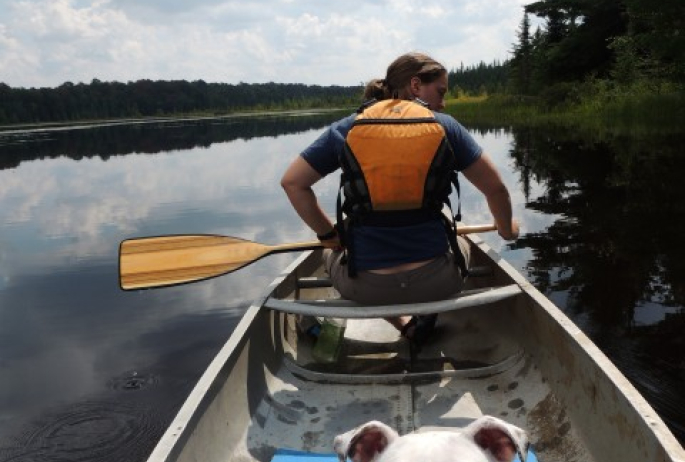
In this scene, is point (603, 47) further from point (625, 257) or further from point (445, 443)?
point (445, 443)

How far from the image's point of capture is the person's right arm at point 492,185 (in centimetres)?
311

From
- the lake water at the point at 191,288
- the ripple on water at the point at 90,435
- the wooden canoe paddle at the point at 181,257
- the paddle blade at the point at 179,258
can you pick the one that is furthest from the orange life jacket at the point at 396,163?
the ripple on water at the point at 90,435

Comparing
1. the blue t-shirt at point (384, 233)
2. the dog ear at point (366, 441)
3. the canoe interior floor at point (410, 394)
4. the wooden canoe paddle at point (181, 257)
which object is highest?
the blue t-shirt at point (384, 233)

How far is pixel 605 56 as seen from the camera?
3219 cm

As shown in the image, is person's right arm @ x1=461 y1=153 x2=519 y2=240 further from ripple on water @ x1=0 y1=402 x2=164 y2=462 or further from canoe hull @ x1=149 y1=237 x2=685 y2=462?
ripple on water @ x1=0 y1=402 x2=164 y2=462

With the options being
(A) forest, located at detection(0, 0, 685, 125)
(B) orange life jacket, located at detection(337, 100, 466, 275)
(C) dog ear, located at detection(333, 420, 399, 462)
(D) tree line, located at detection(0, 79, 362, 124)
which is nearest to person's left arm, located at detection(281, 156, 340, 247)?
(B) orange life jacket, located at detection(337, 100, 466, 275)

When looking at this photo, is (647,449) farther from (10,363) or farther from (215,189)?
(215,189)

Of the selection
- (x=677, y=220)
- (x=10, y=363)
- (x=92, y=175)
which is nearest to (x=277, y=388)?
(x=10, y=363)

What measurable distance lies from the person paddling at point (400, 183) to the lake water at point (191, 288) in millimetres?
1641

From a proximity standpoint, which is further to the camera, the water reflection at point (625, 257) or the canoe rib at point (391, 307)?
the water reflection at point (625, 257)

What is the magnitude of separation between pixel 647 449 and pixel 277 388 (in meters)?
1.96

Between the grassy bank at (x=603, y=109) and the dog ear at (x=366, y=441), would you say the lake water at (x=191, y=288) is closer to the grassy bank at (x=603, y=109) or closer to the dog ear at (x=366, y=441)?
the dog ear at (x=366, y=441)

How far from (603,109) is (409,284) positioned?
71.3ft

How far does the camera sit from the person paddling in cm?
300
